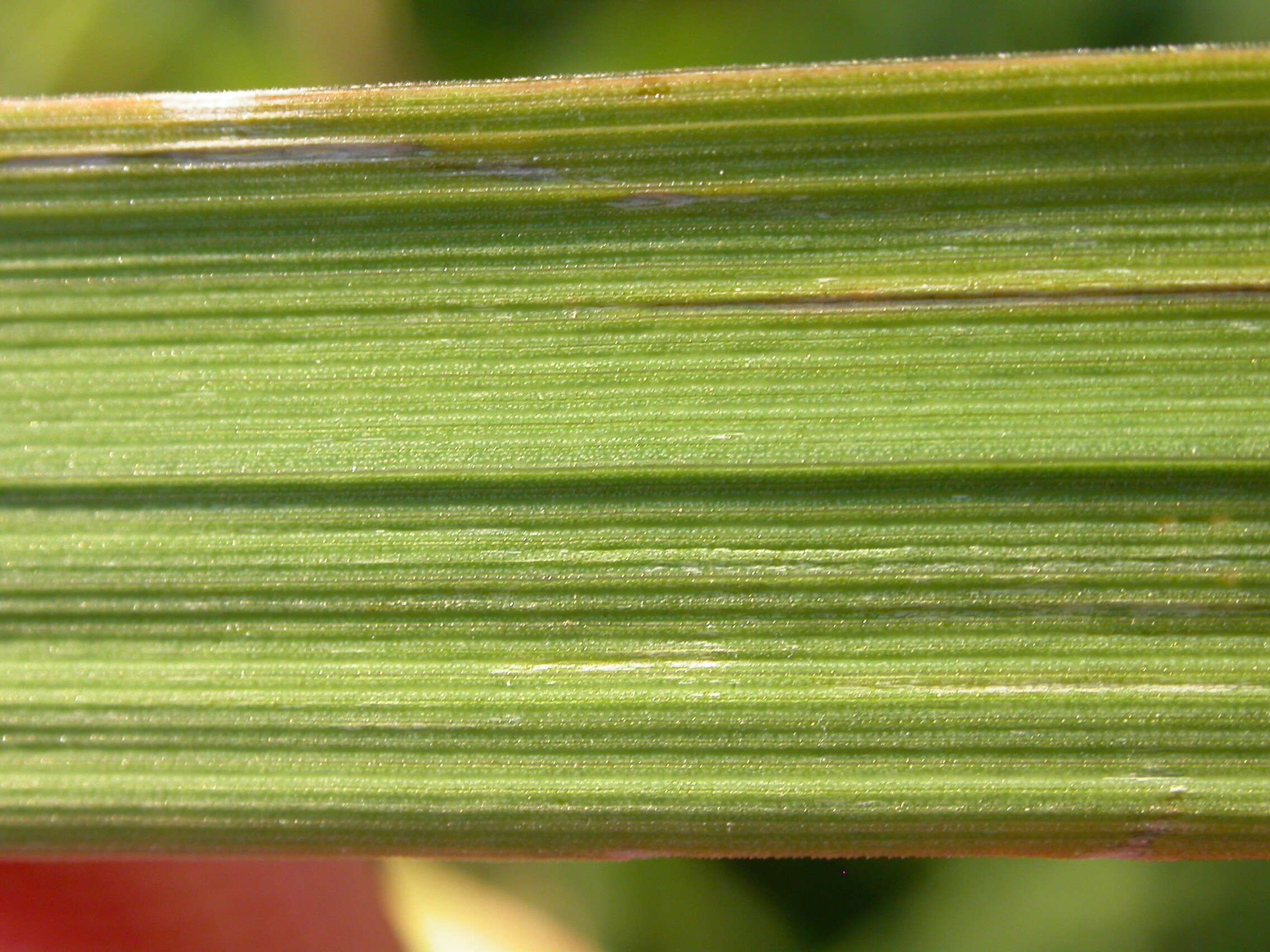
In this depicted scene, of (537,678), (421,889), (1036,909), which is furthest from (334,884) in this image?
(1036,909)

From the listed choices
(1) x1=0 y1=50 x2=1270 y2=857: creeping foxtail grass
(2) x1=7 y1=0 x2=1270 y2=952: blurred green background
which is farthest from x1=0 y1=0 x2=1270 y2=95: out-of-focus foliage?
(1) x1=0 y1=50 x2=1270 y2=857: creeping foxtail grass

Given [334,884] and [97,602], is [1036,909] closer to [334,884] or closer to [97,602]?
[334,884]

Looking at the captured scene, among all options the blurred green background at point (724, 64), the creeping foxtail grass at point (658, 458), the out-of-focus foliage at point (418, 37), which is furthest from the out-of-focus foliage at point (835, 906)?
the out-of-focus foliage at point (418, 37)

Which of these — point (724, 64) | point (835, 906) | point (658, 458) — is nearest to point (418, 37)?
point (724, 64)

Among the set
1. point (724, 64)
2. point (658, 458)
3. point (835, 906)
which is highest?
point (724, 64)

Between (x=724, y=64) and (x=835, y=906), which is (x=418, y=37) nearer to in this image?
(x=724, y=64)

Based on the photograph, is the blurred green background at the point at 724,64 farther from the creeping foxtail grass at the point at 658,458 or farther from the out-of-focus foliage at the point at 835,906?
the creeping foxtail grass at the point at 658,458
